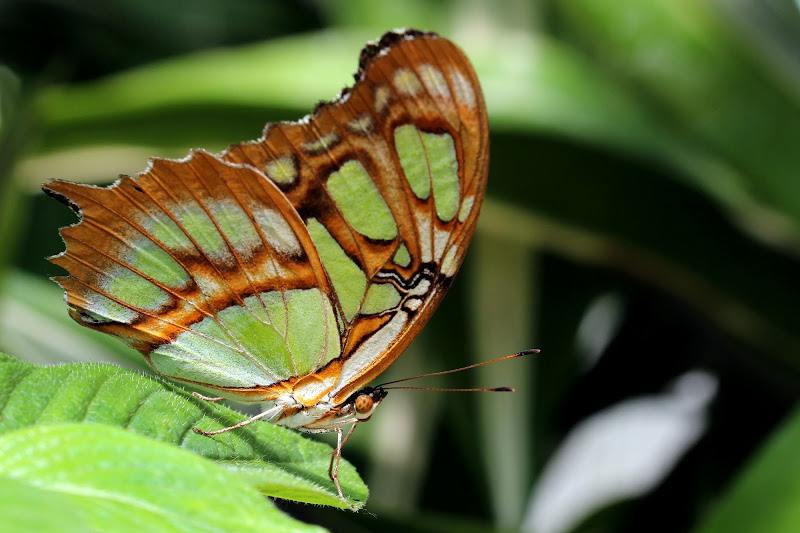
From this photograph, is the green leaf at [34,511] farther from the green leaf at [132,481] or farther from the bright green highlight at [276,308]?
the bright green highlight at [276,308]

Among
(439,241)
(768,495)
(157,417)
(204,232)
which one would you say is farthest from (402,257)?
(768,495)

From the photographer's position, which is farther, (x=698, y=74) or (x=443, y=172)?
(x=698, y=74)

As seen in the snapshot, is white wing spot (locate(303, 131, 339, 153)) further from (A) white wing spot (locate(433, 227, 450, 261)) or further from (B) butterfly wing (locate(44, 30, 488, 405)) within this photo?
(A) white wing spot (locate(433, 227, 450, 261))

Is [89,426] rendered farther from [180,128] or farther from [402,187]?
[180,128]

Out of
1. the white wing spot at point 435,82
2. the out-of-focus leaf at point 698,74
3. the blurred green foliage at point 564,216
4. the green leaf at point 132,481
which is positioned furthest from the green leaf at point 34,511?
the out-of-focus leaf at point 698,74

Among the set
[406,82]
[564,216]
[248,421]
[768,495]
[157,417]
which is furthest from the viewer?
[564,216]

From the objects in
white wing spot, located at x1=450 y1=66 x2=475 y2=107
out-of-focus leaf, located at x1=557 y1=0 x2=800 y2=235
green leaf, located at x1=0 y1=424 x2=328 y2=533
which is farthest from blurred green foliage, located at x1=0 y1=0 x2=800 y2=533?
green leaf, located at x1=0 y1=424 x2=328 y2=533

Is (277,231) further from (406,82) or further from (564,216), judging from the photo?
(564,216)
